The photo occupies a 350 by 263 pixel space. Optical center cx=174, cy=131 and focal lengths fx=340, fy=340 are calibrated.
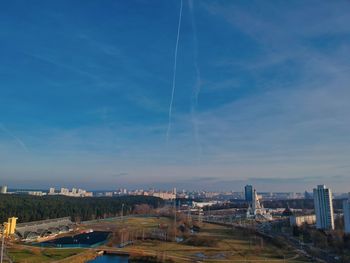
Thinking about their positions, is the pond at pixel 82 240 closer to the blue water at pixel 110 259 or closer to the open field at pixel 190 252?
the open field at pixel 190 252

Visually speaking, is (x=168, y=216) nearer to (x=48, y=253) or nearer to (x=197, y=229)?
(x=197, y=229)

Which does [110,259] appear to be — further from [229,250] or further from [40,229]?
[40,229]

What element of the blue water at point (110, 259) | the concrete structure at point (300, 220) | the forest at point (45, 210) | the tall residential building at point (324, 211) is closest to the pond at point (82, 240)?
the blue water at point (110, 259)

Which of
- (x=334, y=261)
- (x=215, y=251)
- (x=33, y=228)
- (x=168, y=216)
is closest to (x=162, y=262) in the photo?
(x=215, y=251)

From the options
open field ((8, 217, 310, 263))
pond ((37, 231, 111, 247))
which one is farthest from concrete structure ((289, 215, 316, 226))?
pond ((37, 231, 111, 247))

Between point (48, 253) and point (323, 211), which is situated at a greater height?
point (323, 211)

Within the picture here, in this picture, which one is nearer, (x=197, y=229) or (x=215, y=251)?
(x=215, y=251)

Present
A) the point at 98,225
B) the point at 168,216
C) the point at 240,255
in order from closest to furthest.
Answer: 1. the point at 240,255
2. the point at 98,225
3. the point at 168,216
